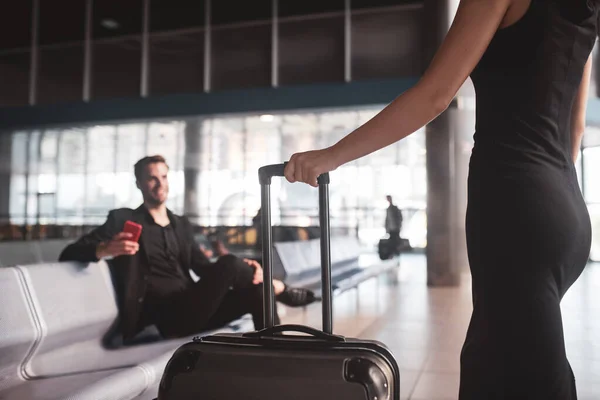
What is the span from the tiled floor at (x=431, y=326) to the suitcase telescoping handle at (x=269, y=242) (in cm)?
83

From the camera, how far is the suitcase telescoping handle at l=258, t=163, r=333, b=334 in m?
1.25

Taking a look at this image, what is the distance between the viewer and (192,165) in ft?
51.3

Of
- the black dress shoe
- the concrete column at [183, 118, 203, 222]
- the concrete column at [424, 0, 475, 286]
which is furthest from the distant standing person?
the concrete column at [183, 118, 203, 222]

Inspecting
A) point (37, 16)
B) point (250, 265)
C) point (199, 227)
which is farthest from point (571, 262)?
point (199, 227)

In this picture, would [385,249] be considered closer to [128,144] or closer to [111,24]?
[111,24]

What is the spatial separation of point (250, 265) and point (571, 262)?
5.85 feet

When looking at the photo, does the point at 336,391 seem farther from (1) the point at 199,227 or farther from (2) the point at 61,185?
(2) the point at 61,185

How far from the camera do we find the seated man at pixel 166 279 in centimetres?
244

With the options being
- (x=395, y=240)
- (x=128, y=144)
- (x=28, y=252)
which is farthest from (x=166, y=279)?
(x=128, y=144)

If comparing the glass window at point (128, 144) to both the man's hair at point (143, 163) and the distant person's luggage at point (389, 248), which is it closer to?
the distant person's luggage at point (389, 248)

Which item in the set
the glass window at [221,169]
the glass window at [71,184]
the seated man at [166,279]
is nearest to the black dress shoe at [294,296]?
the seated man at [166,279]

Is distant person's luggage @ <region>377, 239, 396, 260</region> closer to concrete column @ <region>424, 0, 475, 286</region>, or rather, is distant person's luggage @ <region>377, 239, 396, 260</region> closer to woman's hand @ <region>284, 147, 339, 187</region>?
concrete column @ <region>424, 0, 475, 286</region>

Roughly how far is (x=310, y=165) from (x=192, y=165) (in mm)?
14931

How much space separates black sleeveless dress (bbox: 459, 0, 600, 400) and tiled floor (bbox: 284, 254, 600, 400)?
2.41ft
